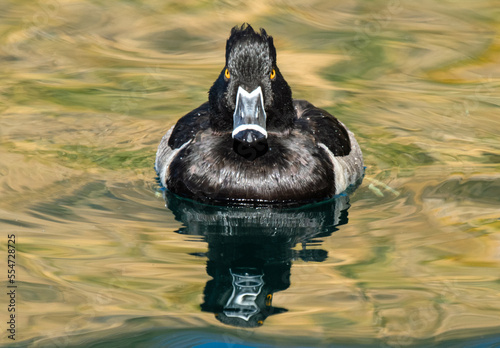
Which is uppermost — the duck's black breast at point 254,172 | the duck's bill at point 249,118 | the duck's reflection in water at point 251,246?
the duck's bill at point 249,118

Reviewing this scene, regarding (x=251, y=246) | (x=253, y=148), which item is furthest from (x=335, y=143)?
(x=251, y=246)

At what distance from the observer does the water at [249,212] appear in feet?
24.6

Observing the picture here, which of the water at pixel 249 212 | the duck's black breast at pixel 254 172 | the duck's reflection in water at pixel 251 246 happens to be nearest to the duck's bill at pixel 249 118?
the duck's black breast at pixel 254 172

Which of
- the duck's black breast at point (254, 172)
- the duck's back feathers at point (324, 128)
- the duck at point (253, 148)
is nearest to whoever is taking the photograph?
the duck at point (253, 148)

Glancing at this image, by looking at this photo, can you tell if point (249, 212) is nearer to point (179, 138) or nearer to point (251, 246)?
point (251, 246)

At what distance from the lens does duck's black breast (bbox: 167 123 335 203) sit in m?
9.63

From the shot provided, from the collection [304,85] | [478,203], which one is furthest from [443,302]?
[304,85]

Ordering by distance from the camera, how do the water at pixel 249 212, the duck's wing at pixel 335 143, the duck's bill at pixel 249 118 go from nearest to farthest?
1. the water at pixel 249 212
2. the duck's bill at pixel 249 118
3. the duck's wing at pixel 335 143

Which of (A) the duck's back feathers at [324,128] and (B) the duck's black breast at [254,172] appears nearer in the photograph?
(B) the duck's black breast at [254,172]

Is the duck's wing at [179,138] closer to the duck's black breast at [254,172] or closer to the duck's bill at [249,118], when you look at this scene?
the duck's black breast at [254,172]

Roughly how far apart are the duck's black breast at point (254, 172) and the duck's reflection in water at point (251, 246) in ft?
0.50

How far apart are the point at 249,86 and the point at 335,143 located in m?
1.59

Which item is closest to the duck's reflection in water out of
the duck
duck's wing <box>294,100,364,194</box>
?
the duck

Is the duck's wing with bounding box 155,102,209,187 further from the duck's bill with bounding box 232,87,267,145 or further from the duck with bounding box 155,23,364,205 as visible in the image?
the duck's bill with bounding box 232,87,267,145
